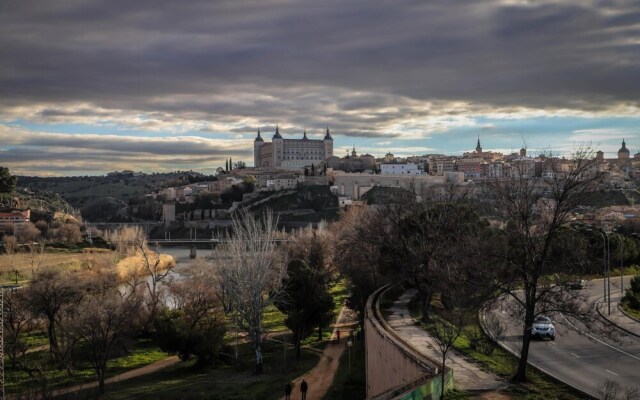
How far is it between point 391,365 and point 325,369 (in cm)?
1121

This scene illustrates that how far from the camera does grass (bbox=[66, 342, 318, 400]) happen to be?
89.9ft

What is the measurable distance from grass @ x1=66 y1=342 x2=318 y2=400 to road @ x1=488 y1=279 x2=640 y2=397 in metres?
10.3

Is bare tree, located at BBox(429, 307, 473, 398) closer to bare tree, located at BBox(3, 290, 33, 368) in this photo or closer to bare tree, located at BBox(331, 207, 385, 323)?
bare tree, located at BBox(331, 207, 385, 323)

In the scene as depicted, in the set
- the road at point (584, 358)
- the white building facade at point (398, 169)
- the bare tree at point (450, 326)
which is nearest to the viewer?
the bare tree at point (450, 326)

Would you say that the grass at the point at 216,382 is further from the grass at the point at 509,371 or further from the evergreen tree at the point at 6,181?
the evergreen tree at the point at 6,181

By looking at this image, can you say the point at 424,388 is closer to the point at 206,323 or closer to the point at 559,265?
the point at 559,265

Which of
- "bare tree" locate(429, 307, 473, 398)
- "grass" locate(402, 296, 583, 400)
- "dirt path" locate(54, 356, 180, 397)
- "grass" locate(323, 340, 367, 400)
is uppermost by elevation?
"bare tree" locate(429, 307, 473, 398)

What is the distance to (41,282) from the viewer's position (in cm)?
4094

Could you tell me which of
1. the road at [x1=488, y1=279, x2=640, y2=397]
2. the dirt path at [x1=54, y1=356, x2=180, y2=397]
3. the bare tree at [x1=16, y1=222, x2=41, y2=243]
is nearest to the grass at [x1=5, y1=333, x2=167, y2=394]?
the dirt path at [x1=54, y1=356, x2=180, y2=397]

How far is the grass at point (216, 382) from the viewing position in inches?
1078

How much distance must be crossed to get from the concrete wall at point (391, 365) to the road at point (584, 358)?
354cm

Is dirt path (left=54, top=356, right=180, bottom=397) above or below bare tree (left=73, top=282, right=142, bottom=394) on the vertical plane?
below

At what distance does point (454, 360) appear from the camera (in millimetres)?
19469

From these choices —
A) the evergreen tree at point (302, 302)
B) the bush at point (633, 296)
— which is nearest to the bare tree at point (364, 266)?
the evergreen tree at point (302, 302)
